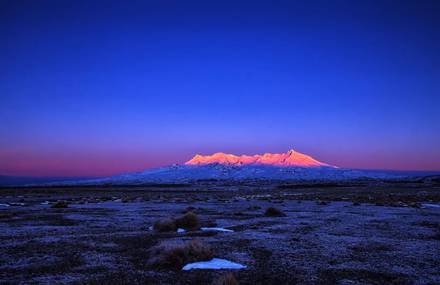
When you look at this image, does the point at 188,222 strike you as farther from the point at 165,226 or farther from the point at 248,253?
the point at 248,253

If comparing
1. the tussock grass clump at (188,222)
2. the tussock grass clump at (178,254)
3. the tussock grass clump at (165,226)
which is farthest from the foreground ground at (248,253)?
the tussock grass clump at (188,222)

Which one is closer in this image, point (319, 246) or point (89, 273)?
point (89, 273)

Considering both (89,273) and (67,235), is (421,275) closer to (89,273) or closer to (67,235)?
(89,273)

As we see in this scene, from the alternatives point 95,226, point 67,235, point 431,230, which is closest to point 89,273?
point 67,235

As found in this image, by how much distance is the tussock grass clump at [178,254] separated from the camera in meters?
12.8

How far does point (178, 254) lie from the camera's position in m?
13.1

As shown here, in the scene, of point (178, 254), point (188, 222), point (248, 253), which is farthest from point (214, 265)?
point (188, 222)

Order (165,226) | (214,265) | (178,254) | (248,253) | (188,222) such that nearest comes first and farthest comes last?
(214,265), (178,254), (248,253), (165,226), (188,222)

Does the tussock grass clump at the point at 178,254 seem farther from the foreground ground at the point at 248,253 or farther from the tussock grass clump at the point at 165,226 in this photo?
the tussock grass clump at the point at 165,226

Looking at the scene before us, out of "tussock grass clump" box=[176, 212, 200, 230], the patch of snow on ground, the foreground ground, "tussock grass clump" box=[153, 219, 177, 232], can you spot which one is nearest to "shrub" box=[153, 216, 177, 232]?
"tussock grass clump" box=[153, 219, 177, 232]

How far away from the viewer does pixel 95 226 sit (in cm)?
2331

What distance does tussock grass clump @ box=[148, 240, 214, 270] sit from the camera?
1275 centimetres

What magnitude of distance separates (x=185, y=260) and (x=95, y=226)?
12.3m

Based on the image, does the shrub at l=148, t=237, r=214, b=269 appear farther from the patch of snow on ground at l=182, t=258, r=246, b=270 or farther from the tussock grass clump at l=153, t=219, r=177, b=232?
the tussock grass clump at l=153, t=219, r=177, b=232
